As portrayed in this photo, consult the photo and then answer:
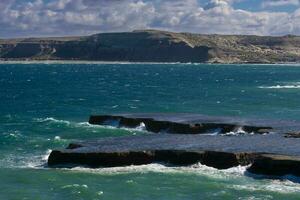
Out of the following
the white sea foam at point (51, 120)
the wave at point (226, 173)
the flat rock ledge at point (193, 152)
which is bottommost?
the white sea foam at point (51, 120)

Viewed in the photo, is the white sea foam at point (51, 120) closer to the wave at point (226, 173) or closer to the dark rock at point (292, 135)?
the dark rock at point (292, 135)

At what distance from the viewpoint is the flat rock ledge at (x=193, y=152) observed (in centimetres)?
4216

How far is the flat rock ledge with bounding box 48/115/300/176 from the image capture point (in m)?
42.2

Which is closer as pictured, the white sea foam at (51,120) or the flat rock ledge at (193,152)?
the flat rock ledge at (193,152)

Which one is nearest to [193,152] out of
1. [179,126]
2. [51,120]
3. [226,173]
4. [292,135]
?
[226,173]

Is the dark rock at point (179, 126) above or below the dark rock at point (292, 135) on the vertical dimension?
below

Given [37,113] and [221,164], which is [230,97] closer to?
[37,113]

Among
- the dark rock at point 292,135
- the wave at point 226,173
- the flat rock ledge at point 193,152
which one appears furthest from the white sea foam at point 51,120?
the wave at point 226,173

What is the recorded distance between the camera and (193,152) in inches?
1762

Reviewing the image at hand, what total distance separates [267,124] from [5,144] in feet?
79.7

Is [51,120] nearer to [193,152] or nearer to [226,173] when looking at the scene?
[193,152]

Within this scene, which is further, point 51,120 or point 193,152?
point 51,120

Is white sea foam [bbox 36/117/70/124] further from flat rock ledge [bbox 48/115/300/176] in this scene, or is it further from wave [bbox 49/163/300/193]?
wave [bbox 49/163/300/193]

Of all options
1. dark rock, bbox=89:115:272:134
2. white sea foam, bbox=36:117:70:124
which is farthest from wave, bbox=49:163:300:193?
white sea foam, bbox=36:117:70:124
